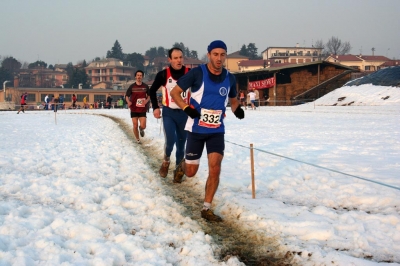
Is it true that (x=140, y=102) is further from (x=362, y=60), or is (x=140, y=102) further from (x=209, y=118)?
(x=362, y=60)

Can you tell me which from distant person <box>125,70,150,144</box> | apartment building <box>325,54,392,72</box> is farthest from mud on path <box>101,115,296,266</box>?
apartment building <box>325,54,392,72</box>

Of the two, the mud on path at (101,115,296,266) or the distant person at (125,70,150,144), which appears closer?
the mud on path at (101,115,296,266)

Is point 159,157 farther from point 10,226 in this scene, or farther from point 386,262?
point 386,262

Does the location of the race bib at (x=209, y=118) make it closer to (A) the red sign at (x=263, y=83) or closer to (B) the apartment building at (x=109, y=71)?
(A) the red sign at (x=263, y=83)

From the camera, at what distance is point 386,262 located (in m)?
3.62

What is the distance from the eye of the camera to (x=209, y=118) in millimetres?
5020

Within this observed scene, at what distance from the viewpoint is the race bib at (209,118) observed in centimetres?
502

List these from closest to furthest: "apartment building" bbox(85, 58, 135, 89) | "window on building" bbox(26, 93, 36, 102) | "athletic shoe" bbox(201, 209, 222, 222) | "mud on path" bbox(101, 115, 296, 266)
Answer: "mud on path" bbox(101, 115, 296, 266) < "athletic shoe" bbox(201, 209, 222, 222) < "window on building" bbox(26, 93, 36, 102) < "apartment building" bbox(85, 58, 135, 89)

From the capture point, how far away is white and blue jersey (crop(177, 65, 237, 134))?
4.97 m

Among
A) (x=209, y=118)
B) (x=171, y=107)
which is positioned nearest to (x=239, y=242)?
(x=209, y=118)

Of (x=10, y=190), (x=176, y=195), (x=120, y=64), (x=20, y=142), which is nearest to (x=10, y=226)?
(x=10, y=190)

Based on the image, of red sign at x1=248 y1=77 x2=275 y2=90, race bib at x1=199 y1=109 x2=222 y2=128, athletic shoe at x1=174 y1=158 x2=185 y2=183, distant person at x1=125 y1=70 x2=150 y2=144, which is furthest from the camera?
red sign at x1=248 y1=77 x2=275 y2=90

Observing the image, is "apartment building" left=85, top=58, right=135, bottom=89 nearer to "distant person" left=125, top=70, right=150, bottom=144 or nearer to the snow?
"distant person" left=125, top=70, right=150, bottom=144

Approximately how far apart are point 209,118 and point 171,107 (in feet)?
7.60
